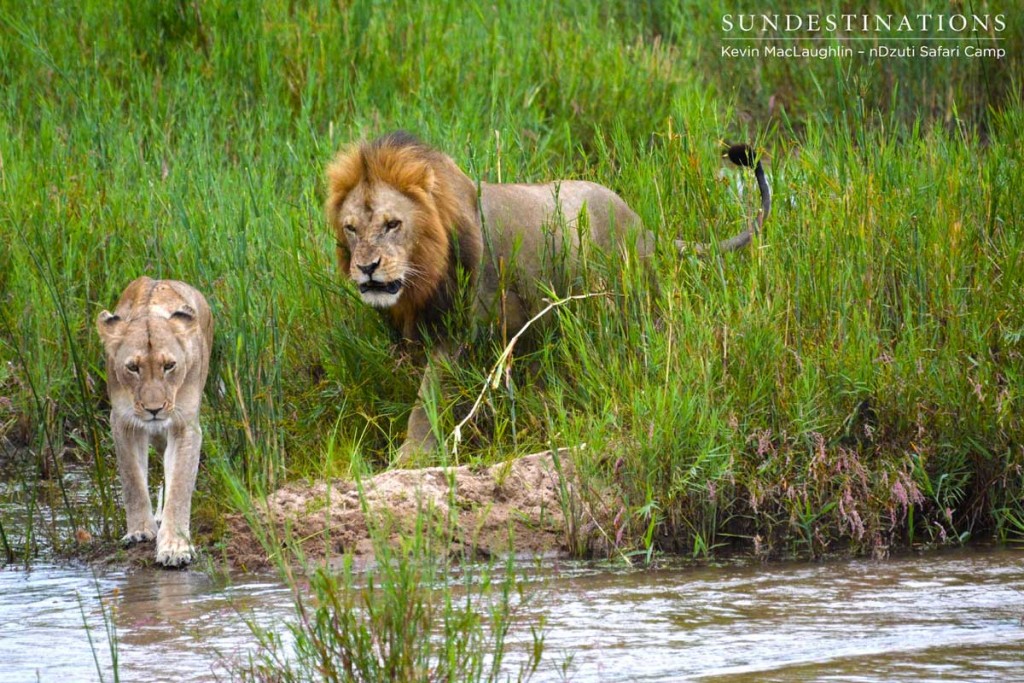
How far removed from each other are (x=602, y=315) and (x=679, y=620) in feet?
6.56

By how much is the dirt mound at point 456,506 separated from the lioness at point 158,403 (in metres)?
0.27

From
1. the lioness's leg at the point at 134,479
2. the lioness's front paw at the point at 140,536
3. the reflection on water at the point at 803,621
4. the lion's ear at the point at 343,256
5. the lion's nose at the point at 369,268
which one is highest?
the lion's ear at the point at 343,256

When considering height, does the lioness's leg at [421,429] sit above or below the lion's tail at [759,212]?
below

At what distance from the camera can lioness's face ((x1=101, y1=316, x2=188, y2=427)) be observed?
584 cm

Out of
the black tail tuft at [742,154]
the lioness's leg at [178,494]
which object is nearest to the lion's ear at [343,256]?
the lioness's leg at [178,494]

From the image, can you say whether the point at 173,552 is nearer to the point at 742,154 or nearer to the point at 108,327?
the point at 108,327

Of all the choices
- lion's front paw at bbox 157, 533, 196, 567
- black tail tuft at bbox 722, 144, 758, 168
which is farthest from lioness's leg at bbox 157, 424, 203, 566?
black tail tuft at bbox 722, 144, 758, 168

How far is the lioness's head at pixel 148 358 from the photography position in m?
5.85

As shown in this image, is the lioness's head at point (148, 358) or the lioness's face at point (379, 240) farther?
the lioness's face at point (379, 240)

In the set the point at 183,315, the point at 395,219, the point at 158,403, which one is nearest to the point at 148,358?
the point at 158,403

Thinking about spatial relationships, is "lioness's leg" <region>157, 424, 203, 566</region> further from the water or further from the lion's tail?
the lion's tail

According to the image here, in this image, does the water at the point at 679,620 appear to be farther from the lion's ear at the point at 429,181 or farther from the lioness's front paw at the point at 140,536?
the lion's ear at the point at 429,181

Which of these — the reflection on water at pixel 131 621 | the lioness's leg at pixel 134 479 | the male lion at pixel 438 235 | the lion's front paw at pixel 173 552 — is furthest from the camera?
the male lion at pixel 438 235

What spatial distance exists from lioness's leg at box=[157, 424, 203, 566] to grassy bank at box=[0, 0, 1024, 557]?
0.14m
